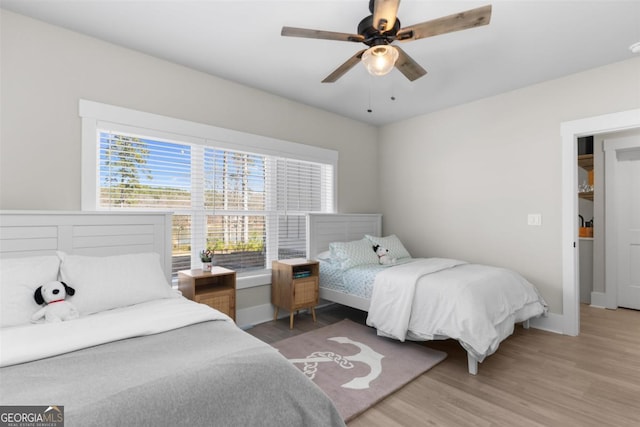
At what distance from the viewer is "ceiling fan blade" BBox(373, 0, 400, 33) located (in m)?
1.70

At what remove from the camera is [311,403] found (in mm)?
1265

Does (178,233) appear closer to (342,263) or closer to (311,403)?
(342,263)

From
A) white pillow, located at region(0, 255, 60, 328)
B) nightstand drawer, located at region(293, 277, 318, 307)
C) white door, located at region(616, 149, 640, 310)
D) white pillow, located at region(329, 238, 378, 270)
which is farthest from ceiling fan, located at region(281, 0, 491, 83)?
white door, located at region(616, 149, 640, 310)

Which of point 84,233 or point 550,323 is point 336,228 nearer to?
point 550,323

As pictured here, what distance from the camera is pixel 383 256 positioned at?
3766 millimetres

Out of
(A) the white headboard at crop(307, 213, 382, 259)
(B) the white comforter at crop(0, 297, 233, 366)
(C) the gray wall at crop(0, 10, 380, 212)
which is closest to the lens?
(B) the white comforter at crop(0, 297, 233, 366)

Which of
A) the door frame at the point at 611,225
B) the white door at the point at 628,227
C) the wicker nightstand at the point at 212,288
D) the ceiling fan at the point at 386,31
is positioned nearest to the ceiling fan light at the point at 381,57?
the ceiling fan at the point at 386,31

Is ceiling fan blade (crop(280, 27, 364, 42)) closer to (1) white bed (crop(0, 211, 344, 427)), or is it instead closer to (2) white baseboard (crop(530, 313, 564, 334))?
(1) white bed (crop(0, 211, 344, 427))

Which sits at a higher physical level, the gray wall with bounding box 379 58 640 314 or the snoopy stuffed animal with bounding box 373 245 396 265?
the gray wall with bounding box 379 58 640 314

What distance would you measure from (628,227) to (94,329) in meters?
5.65

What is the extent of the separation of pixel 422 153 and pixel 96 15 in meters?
3.79

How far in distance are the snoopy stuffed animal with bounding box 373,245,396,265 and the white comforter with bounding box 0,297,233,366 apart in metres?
2.31

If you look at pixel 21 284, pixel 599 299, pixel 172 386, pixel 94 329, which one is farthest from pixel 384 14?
pixel 599 299

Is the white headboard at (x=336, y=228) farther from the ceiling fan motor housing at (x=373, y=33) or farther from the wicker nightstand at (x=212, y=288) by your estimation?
the ceiling fan motor housing at (x=373, y=33)
